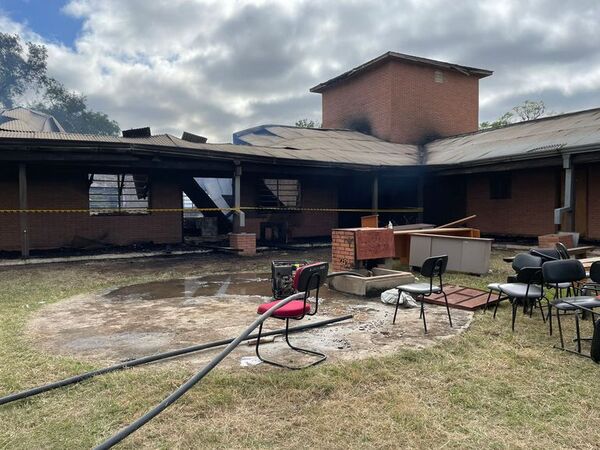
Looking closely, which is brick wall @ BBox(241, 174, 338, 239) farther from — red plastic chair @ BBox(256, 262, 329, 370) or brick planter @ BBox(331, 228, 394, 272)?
red plastic chair @ BBox(256, 262, 329, 370)

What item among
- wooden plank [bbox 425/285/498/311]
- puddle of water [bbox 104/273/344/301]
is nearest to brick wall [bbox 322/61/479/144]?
puddle of water [bbox 104/273/344/301]

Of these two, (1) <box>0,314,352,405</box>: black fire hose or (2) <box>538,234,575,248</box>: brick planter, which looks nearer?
(1) <box>0,314,352,405</box>: black fire hose

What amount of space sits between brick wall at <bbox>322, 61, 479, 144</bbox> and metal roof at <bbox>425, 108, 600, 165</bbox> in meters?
2.55

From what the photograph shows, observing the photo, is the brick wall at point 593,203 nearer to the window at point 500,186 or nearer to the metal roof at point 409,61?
the window at point 500,186

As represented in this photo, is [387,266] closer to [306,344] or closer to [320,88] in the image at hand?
[306,344]

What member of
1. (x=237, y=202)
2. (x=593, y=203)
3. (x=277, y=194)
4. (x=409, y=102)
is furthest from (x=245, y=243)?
(x=409, y=102)

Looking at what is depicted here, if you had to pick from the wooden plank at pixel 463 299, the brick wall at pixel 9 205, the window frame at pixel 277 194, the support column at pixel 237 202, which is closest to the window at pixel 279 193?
the window frame at pixel 277 194

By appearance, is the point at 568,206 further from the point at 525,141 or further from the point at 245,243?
the point at 245,243

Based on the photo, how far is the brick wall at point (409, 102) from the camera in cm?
1923

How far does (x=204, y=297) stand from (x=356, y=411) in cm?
401

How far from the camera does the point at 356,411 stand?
9.07 feet

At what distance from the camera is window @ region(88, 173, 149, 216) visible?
12133mm

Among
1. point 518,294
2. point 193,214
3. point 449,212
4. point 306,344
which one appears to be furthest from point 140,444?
point 449,212

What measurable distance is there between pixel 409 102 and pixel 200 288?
16.0 meters
